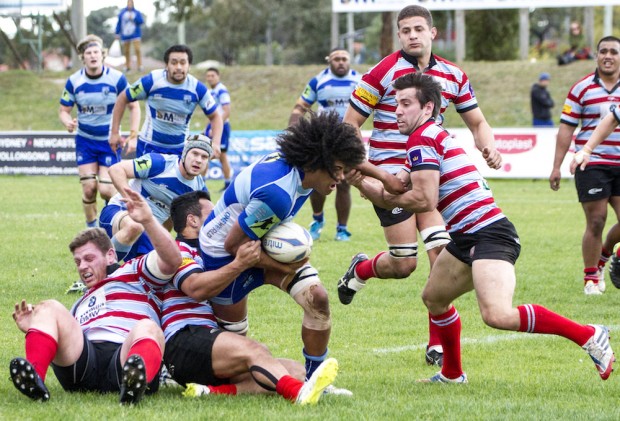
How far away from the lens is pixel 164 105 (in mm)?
10789

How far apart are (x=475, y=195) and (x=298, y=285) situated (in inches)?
44.6

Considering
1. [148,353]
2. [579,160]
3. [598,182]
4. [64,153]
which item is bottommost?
[64,153]

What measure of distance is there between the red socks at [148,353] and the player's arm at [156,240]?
0.46m

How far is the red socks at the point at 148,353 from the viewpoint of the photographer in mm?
5320

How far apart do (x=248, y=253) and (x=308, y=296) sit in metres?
0.54

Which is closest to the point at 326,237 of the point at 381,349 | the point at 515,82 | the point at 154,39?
the point at 381,349

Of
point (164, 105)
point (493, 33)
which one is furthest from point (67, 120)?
point (493, 33)

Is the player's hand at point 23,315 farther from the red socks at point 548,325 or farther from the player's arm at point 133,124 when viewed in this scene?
the player's arm at point 133,124

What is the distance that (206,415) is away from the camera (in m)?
5.14

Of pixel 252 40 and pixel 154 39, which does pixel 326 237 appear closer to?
pixel 252 40

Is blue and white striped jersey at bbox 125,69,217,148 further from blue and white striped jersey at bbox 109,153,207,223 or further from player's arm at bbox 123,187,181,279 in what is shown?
player's arm at bbox 123,187,181,279

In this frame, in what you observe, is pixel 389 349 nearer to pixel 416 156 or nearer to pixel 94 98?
pixel 416 156

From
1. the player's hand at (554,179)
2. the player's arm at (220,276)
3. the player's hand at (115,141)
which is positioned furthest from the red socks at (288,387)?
the player's hand at (115,141)

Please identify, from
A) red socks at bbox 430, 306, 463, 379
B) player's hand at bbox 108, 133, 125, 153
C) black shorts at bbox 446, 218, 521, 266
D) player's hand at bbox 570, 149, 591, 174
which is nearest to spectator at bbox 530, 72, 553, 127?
player's hand at bbox 108, 133, 125, 153
